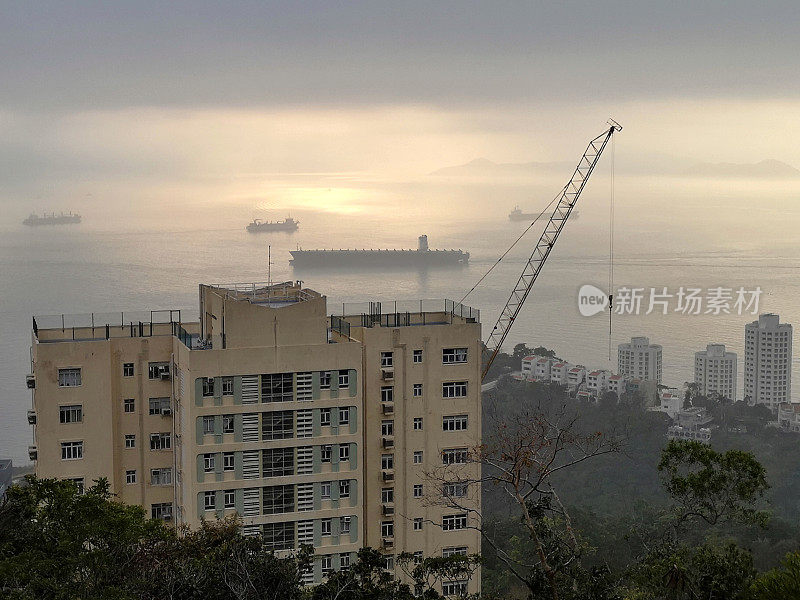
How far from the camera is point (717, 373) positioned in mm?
49031

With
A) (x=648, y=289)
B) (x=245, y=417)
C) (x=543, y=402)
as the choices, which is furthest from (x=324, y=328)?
(x=648, y=289)

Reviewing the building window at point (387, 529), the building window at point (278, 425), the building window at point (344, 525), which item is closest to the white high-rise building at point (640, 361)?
the building window at point (387, 529)

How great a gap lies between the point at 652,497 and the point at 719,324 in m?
29.4

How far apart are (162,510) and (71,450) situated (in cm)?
144

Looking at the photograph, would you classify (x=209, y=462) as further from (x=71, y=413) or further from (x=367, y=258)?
(x=367, y=258)

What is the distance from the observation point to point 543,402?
39969 mm

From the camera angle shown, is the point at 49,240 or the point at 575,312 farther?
the point at 49,240

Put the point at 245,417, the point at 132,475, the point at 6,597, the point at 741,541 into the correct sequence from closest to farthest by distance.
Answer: the point at 6,597
the point at 245,417
the point at 132,475
the point at 741,541

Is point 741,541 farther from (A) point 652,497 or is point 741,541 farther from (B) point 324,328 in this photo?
(B) point 324,328

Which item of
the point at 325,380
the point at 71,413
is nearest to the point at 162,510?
the point at 71,413

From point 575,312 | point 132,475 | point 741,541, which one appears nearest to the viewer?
point 132,475

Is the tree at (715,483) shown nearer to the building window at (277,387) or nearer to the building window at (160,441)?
the building window at (277,387)

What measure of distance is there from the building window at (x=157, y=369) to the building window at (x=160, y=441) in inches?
30.0

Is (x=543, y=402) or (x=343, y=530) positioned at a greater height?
(x=343, y=530)
